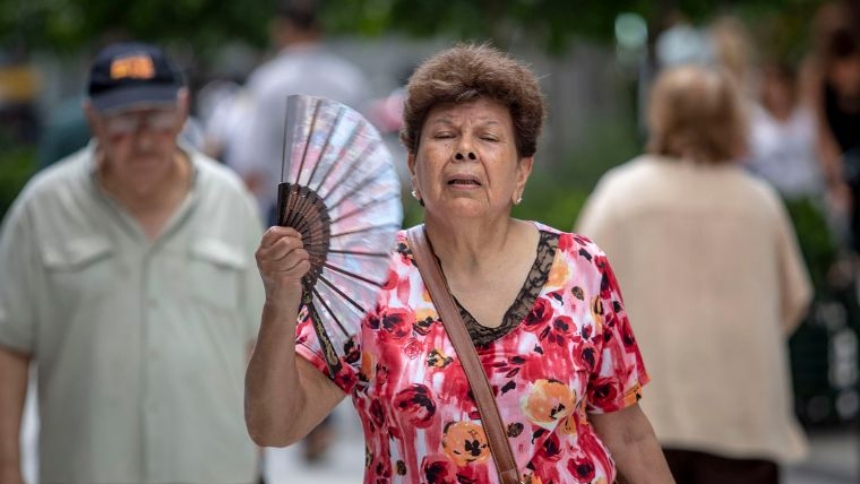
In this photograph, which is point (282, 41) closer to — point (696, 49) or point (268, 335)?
point (696, 49)

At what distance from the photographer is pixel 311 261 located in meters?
3.53

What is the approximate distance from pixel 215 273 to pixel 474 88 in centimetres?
187

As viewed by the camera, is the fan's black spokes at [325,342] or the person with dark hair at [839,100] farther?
the person with dark hair at [839,100]

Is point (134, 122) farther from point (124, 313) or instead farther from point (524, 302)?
point (524, 302)

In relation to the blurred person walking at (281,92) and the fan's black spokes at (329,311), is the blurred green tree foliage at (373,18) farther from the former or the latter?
the fan's black spokes at (329,311)

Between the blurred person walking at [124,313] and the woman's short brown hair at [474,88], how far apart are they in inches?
65.8

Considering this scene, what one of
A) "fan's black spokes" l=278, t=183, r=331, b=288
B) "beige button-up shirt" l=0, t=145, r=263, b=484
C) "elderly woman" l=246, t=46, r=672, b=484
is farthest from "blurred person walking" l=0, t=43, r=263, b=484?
"fan's black spokes" l=278, t=183, r=331, b=288

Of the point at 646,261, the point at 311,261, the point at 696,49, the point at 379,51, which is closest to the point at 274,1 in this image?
the point at 696,49

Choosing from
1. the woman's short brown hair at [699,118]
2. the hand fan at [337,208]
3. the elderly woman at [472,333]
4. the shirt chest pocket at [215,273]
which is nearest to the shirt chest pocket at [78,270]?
the shirt chest pocket at [215,273]

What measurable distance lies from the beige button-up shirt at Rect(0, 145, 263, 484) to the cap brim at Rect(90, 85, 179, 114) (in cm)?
27

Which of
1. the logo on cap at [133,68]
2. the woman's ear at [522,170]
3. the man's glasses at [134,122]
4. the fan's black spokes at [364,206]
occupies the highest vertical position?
the logo on cap at [133,68]

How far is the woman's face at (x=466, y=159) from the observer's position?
3682mm

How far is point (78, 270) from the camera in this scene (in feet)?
17.2

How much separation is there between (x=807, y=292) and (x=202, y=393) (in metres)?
2.73
